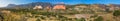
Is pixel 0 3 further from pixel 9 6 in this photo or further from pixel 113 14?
pixel 113 14

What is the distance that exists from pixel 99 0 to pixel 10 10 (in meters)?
0.99

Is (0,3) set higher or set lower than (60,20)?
higher

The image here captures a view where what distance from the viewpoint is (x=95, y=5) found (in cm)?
284

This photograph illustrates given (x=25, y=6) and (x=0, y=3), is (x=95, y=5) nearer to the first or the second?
(x=25, y=6)

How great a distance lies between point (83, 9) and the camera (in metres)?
2.87

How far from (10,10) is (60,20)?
1.88ft

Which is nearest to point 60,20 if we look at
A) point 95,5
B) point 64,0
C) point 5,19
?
point 64,0

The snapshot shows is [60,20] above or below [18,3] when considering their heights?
below

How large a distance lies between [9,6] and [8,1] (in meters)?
0.06

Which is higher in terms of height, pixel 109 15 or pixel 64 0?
pixel 64 0

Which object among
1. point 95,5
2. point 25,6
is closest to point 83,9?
point 95,5

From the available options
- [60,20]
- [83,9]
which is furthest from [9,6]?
[83,9]

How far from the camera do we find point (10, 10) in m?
2.94

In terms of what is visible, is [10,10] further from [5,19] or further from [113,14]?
[113,14]
